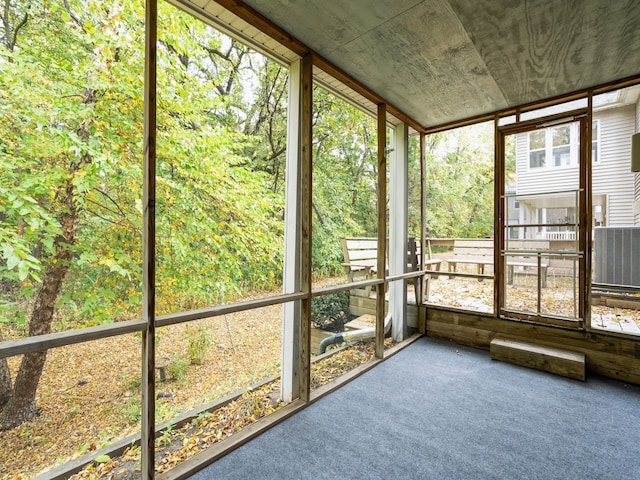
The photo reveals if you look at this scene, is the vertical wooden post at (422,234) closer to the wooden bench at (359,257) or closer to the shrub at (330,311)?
the wooden bench at (359,257)

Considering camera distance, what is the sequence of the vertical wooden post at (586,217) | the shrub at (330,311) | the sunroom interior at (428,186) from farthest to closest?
1. the shrub at (330,311)
2. the vertical wooden post at (586,217)
3. the sunroom interior at (428,186)

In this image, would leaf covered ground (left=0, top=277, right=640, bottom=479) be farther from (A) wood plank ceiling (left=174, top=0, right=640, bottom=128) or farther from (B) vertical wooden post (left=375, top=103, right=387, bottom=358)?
(A) wood plank ceiling (left=174, top=0, right=640, bottom=128)

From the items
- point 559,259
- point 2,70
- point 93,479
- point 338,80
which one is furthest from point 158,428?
point 559,259

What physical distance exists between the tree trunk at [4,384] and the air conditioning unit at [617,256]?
513cm

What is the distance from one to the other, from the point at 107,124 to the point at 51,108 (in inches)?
12.1

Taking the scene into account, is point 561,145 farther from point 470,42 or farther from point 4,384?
point 4,384

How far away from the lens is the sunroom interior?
194 cm

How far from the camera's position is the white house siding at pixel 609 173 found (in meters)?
3.52

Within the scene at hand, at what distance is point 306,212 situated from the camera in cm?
242

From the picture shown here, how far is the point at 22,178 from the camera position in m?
1.80

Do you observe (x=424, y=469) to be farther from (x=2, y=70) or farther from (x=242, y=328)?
(x=2, y=70)

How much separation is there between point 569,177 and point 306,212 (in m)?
Answer: 3.04

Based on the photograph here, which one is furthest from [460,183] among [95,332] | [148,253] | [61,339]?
[61,339]

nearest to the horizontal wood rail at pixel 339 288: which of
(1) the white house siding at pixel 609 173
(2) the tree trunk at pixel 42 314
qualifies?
(2) the tree trunk at pixel 42 314
